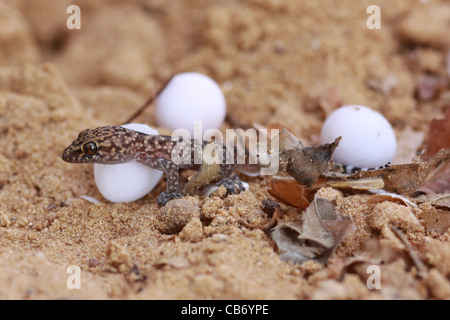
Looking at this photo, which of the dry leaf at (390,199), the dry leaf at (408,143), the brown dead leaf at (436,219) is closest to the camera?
the brown dead leaf at (436,219)

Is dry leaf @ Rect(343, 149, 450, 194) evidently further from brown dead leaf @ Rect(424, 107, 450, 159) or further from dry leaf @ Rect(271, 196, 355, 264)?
dry leaf @ Rect(271, 196, 355, 264)

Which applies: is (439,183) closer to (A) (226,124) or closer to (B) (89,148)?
(A) (226,124)

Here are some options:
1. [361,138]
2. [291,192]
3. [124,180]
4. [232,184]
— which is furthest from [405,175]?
[124,180]

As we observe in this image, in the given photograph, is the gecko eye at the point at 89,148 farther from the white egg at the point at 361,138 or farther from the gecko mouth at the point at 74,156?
the white egg at the point at 361,138

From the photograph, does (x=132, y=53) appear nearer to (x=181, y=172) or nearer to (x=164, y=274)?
(x=181, y=172)

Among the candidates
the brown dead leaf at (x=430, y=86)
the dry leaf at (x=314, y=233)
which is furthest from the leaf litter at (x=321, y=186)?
the brown dead leaf at (x=430, y=86)

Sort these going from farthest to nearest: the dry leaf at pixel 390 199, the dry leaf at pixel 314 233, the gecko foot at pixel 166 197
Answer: the gecko foot at pixel 166 197
the dry leaf at pixel 390 199
the dry leaf at pixel 314 233
